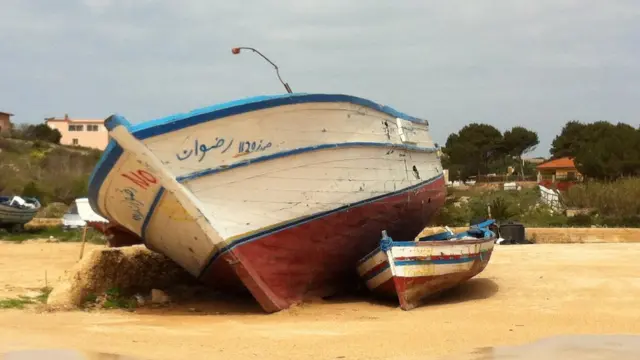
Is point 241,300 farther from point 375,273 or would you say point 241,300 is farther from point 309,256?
point 375,273

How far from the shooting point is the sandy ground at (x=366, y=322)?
5297 mm

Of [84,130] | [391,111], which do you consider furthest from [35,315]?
[84,130]

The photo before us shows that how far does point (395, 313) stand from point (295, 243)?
3.93 ft

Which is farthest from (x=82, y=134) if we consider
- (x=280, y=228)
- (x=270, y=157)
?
(x=270, y=157)

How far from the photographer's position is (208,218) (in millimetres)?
6625

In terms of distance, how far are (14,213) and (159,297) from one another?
1313 centimetres

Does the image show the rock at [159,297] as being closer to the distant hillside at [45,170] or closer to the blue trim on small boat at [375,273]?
the blue trim on small boat at [375,273]

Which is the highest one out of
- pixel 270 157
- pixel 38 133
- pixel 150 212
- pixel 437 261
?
pixel 38 133

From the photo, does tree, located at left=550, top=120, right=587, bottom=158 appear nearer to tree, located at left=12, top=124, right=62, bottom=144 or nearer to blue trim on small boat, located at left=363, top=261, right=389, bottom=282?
tree, located at left=12, top=124, right=62, bottom=144

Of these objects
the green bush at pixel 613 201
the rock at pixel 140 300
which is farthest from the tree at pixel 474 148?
the rock at pixel 140 300

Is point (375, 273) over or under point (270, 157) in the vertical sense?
under

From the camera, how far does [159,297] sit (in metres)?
8.30

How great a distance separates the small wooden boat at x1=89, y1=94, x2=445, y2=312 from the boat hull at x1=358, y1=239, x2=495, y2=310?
533 millimetres

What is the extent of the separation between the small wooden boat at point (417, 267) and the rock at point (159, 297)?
222cm
